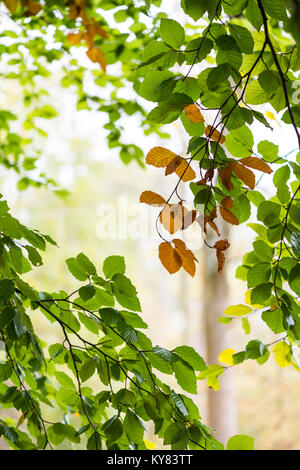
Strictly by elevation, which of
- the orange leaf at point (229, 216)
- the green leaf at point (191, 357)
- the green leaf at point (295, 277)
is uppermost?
the orange leaf at point (229, 216)

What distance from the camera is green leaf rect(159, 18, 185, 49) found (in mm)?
561

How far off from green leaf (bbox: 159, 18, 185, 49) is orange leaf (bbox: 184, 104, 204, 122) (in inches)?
3.1

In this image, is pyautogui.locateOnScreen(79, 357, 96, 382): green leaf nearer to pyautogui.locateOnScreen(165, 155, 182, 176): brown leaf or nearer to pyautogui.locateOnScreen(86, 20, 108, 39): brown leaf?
pyautogui.locateOnScreen(165, 155, 182, 176): brown leaf

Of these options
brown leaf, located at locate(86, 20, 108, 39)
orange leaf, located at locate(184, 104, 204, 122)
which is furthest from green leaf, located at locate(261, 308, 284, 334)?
brown leaf, located at locate(86, 20, 108, 39)

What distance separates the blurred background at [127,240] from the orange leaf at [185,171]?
4.92 m

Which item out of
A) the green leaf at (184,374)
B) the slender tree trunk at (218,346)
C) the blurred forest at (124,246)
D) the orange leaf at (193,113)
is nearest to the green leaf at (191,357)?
the green leaf at (184,374)

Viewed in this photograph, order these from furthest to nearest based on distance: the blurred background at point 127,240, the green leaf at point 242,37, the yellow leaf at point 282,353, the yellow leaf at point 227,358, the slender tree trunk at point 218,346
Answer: the blurred background at point 127,240, the slender tree trunk at point 218,346, the yellow leaf at point 227,358, the yellow leaf at point 282,353, the green leaf at point 242,37

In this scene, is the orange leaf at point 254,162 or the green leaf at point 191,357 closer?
the orange leaf at point 254,162

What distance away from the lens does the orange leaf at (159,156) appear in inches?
23.9

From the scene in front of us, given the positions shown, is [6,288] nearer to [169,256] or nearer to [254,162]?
[169,256]

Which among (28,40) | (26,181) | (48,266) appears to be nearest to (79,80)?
(28,40)

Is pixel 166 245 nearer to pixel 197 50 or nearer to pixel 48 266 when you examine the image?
pixel 197 50

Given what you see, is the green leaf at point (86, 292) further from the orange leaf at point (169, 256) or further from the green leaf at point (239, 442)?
the green leaf at point (239, 442)
